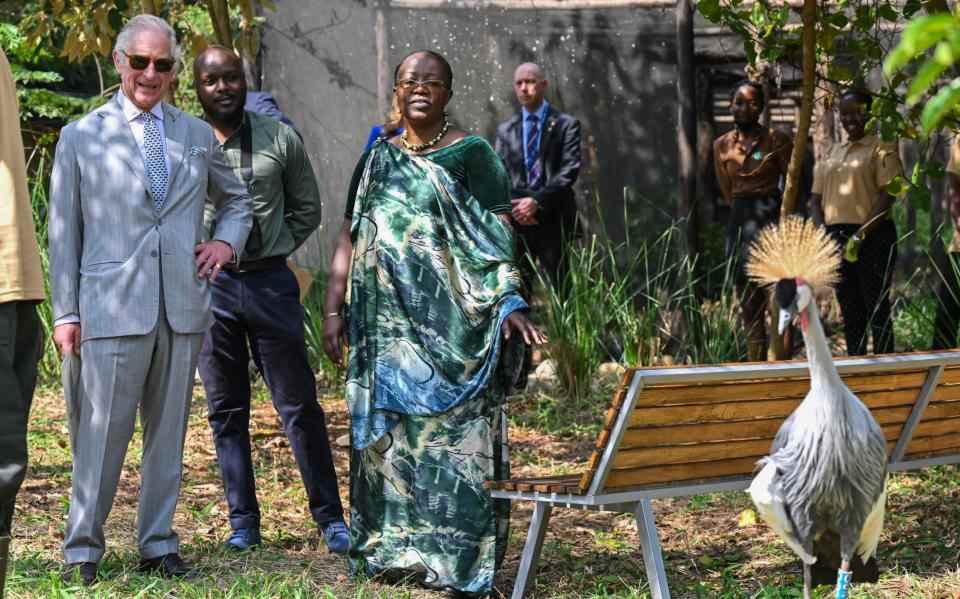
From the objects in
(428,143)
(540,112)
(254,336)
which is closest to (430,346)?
(428,143)

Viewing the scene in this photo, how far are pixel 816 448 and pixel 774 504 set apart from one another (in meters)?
0.25

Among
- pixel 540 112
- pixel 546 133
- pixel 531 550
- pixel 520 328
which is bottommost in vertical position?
pixel 531 550

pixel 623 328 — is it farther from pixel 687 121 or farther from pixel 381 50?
pixel 381 50

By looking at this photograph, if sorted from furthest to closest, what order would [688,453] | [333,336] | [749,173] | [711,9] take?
[749,173]
[711,9]
[333,336]
[688,453]

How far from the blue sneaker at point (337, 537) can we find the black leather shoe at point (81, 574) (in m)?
1.01

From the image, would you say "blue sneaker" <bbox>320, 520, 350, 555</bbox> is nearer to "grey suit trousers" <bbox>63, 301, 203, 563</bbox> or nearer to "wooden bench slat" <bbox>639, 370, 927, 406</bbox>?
"grey suit trousers" <bbox>63, 301, 203, 563</bbox>

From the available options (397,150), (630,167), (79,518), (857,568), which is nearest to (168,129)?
(397,150)

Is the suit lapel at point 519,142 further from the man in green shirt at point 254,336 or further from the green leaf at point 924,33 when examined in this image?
the green leaf at point 924,33

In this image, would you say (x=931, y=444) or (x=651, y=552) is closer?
(x=651, y=552)

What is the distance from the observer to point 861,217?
8492 millimetres

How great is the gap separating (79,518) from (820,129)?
26.7 ft

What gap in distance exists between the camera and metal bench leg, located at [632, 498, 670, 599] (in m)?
4.55

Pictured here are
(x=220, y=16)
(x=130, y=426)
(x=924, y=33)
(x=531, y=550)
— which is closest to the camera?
(x=924, y=33)

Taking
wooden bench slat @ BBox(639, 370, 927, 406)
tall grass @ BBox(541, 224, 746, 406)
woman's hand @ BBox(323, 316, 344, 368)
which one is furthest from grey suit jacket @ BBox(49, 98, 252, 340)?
tall grass @ BBox(541, 224, 746, 406)
